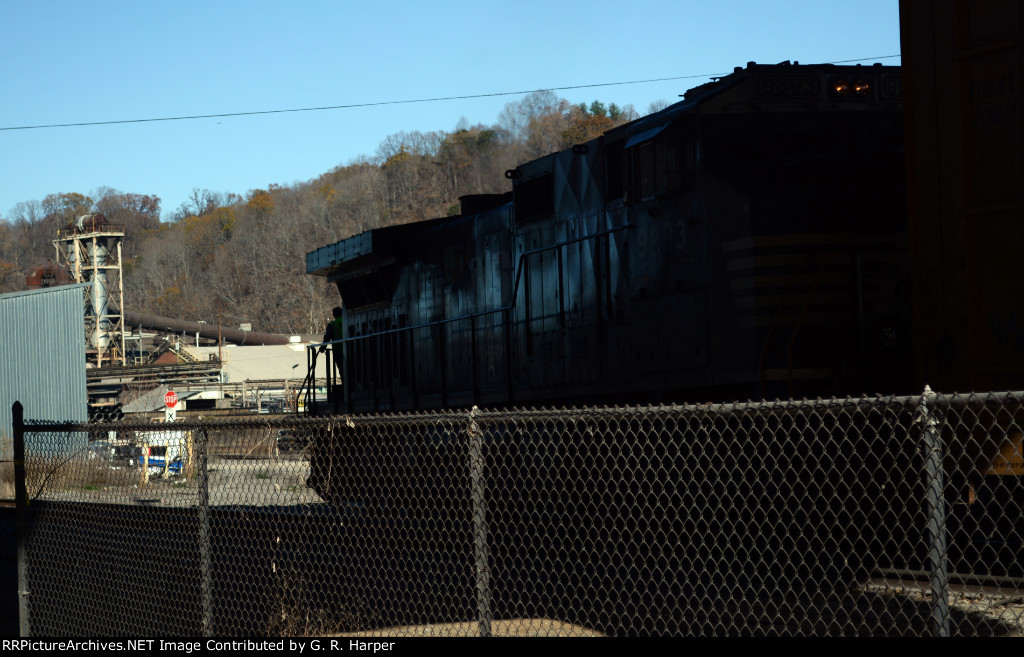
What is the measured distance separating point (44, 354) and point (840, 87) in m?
28.1

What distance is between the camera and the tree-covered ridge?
378ft

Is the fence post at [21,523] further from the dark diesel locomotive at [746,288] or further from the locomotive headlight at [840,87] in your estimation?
the locomotive headlight at [840,87]

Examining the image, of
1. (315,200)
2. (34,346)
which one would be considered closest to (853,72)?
(34,346)

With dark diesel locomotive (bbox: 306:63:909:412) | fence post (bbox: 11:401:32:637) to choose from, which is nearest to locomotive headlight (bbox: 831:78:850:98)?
dark diesel locomotive (bbox: 306:63:909:412)

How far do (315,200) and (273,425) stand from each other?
421 feet

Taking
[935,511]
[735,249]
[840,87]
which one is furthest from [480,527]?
[840,87]

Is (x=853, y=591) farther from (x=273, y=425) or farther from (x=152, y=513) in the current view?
(x=152, y=513)

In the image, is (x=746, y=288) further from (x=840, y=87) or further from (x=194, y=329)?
(x=194, y=329)

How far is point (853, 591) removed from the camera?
8.55m

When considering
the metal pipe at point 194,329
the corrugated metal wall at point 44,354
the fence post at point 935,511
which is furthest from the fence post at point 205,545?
the metal pipe at point 194,329

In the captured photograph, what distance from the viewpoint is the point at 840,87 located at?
10328 mm

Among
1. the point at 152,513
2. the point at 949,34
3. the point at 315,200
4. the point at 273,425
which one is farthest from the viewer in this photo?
the point at 315,200

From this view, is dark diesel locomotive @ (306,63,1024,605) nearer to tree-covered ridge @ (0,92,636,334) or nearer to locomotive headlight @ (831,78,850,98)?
locomotive headlight @ (831,78,850,98)

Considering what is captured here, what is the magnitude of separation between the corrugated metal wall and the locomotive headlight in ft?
88.7
